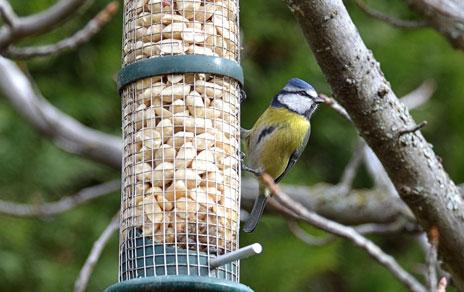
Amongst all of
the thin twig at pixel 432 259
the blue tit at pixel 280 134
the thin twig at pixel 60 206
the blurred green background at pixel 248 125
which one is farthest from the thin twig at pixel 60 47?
the blurred green background at pixel 248 125

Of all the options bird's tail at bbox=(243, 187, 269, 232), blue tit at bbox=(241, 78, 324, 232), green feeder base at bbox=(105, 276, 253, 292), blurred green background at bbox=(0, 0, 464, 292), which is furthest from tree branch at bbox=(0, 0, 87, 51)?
blurred green background at bbox=(0, 0, 464, 292)

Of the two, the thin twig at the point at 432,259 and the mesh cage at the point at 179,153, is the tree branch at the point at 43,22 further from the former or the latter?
the thin twig at the point at 432,259

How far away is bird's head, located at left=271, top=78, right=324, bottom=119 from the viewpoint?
14.2ft

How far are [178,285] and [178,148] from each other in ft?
1.40

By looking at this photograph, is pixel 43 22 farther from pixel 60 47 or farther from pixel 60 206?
pixel 60 206

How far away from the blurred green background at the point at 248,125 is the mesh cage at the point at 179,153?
273cm

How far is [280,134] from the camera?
4.36 metres

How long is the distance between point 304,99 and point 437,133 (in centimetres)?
324

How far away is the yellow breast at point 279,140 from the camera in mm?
4320

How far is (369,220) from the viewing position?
5.62 meters

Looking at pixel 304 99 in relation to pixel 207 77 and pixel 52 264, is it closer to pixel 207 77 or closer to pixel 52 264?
pixel 207 77

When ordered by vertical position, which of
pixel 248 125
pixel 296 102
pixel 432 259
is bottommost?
pixel 432 259

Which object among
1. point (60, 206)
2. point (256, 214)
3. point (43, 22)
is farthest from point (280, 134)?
point (60, 206)

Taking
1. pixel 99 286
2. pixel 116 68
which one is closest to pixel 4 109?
pixel 116 68
